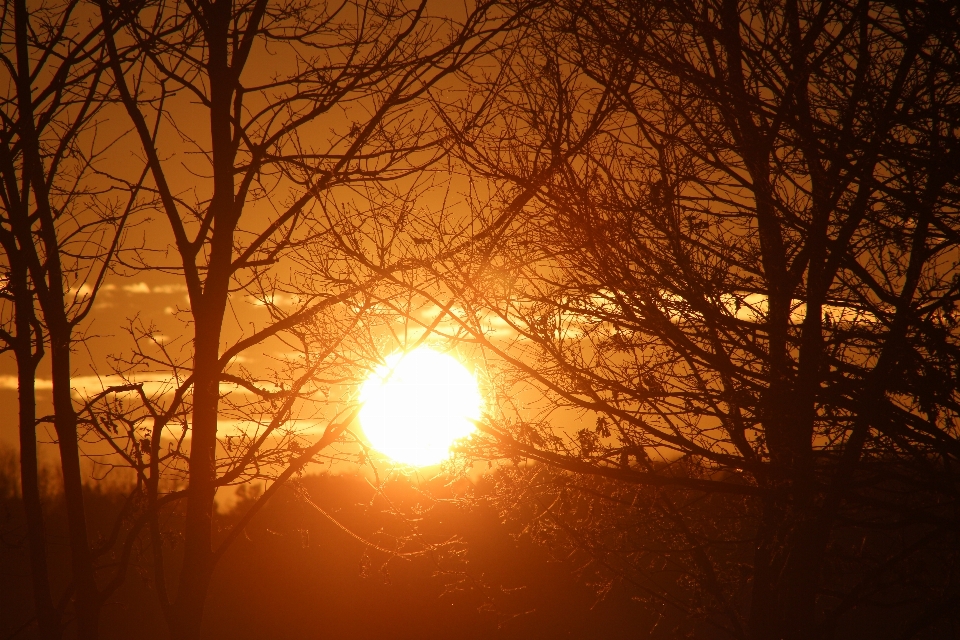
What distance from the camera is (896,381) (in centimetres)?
405

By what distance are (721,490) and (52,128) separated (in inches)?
197

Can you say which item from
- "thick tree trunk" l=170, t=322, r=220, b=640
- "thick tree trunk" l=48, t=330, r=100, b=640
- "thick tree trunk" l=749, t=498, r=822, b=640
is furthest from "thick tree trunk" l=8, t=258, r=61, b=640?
"thick tree trunk" l=749, t=498, r=822, b=640

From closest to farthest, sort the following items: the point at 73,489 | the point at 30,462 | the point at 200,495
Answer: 1. the point at 200,495
2. the point at 73,489
3. the point at 30,462

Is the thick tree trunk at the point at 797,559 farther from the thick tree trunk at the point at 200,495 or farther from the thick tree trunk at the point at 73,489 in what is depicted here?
the thick tree trunk at the point at 73,489

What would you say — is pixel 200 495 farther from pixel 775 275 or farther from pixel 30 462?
pixel 775 275

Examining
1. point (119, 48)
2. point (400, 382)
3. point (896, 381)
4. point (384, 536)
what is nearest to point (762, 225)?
point (896, 381)

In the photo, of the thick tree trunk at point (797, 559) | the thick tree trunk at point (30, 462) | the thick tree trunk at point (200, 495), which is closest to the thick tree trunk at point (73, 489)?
the thick tree trunk at point (30, 462)

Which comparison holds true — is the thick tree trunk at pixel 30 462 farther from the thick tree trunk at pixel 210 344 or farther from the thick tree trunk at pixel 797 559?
the thick tree trunk at pixel 797 559

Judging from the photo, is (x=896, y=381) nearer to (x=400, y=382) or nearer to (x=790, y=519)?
(x=790, y=519)

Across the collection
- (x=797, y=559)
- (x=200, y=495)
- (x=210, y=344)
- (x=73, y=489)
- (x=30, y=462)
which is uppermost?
(x=210, y=344)

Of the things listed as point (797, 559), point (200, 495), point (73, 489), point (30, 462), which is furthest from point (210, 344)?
point (797, 559)

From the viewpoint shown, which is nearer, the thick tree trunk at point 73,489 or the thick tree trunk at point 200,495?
the thick tree trunk at point 200,495

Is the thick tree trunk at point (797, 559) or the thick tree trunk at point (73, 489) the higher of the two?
the thick tree trunk at point (73, 489)

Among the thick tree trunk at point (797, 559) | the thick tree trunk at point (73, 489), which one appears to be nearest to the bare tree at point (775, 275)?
the thick tree trunk at point (797, 559)
